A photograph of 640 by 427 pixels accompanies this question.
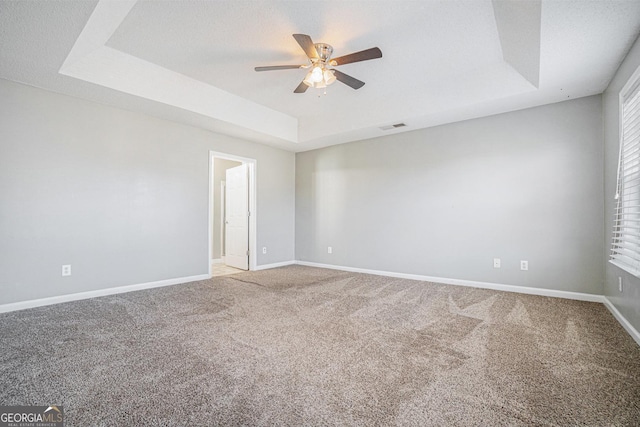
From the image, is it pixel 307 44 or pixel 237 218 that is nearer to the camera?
pixel 307 44

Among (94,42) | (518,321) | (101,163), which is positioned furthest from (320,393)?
(101,163)

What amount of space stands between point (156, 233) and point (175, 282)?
79 centimetres

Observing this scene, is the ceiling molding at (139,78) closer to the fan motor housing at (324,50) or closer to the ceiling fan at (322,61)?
the ceiling fan at (322,61)

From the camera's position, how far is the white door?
5.51 m

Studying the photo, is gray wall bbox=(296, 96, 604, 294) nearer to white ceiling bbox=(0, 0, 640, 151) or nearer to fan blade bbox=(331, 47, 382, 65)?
white ceiling bbox=(0, 0, 640, 151)

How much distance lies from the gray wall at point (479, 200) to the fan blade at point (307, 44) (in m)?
2.62

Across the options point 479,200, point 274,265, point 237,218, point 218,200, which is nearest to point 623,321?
point 479,200

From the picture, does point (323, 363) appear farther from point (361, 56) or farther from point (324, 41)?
point (324, 41)

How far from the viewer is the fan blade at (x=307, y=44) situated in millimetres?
2303

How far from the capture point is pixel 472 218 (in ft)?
13.5

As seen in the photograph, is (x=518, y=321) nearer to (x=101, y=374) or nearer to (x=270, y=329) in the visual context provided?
(x=270, y=329)

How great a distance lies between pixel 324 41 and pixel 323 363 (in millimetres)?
2888

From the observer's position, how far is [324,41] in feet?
9.33

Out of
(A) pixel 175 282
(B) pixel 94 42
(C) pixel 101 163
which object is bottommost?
(A) pixel 175 282
